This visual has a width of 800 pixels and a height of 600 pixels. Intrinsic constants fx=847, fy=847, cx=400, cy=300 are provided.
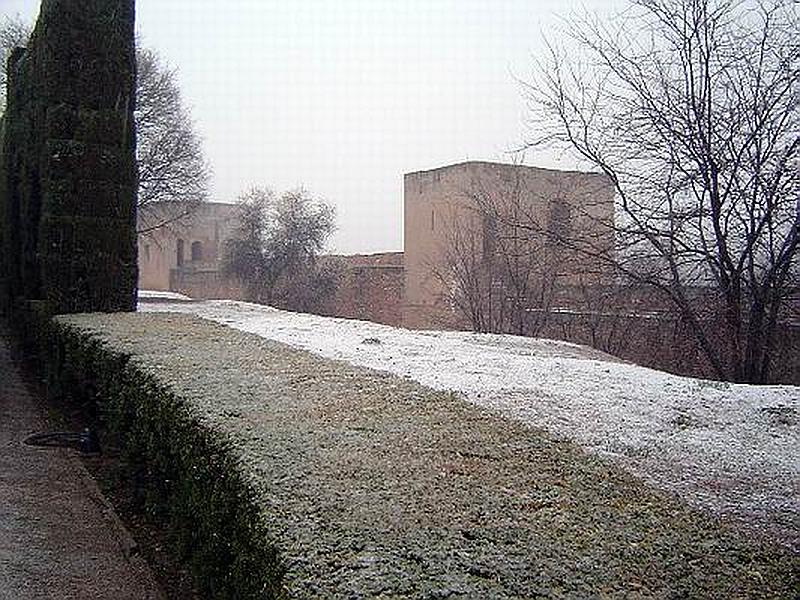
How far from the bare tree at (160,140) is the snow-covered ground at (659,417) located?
15816 mm

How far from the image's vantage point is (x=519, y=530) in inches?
72.5

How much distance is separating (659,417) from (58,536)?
9.80 ft

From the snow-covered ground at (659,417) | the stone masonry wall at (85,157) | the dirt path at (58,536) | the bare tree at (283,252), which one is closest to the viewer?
the snow-covered ground at (659,417)

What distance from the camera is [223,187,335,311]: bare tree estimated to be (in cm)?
2791

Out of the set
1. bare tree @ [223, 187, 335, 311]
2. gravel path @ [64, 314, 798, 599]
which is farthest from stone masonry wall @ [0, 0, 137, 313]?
bare tree @ [223, 187, 335, 311]

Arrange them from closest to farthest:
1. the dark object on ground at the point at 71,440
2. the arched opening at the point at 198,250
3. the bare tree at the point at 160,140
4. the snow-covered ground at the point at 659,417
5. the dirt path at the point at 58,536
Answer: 1. the snow-covered ground at the point at 659,417
2. the dirt path at the point at 58,536
3. the dark object on ground at the point at 71,440
4. the bare tree at the point at 160,140
5. the arched opening at the point at 198,250

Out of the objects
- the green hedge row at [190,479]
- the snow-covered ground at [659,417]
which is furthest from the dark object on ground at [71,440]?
the snow-covered ground at [659,417]

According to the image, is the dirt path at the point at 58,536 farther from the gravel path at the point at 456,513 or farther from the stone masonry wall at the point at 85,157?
the stone masonry wall at the point at 85,157

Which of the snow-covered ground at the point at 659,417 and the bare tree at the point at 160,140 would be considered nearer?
the snow-covered ground at the point at 659,417

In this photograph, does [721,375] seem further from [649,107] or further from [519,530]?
[519,530]

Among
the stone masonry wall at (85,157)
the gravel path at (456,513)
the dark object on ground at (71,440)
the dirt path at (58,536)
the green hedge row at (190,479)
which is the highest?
the stone masonry wall at (85,157)

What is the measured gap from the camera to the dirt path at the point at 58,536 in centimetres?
351

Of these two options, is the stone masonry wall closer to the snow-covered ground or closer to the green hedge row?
the snow-covered ground

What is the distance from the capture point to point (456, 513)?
1940mm
